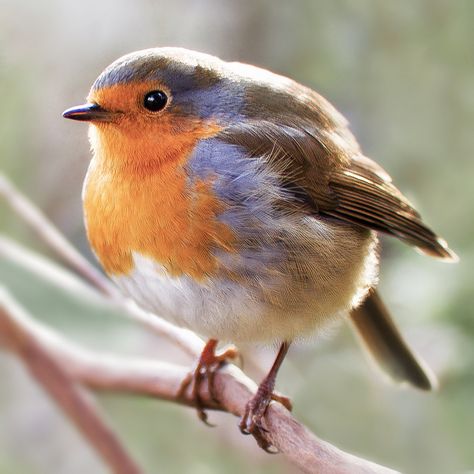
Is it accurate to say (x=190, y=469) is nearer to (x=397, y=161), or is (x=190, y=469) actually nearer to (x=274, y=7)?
(x=397, y=161)

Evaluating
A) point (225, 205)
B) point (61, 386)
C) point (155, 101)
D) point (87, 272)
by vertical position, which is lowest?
point (61, 386)

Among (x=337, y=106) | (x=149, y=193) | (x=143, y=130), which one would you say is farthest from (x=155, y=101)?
(x=337, y=106)

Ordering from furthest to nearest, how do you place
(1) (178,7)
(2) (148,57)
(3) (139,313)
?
(1) (178,7) < (3) (139,313) < (2) (148,57)

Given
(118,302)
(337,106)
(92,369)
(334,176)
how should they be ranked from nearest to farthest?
(334,176)
(92,369)
(118,302)
(337,106)

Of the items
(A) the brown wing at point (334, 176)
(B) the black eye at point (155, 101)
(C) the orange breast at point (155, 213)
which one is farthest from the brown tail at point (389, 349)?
(B) the black eye at point (155, 101)

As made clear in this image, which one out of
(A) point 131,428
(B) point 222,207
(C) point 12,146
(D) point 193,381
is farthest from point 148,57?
(A) point 131,428

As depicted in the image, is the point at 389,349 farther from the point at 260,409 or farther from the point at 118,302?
the point at 118,302

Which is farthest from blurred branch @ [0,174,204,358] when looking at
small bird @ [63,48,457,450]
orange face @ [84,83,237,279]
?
orange face @ [84,83,237,279]

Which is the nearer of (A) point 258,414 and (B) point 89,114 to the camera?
(B) point 89,114
